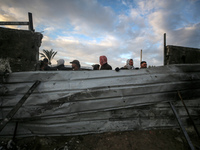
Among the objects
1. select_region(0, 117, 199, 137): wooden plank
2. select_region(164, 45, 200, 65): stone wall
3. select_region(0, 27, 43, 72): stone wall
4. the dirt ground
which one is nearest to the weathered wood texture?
select_region(0, 117, 199, 137): wooden plank

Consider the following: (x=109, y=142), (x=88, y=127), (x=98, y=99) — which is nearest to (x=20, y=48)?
(x=98, y=99)

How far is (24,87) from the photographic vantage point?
205 centimetres

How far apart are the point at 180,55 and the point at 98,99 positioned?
160 inches

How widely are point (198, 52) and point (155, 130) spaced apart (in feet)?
13.9

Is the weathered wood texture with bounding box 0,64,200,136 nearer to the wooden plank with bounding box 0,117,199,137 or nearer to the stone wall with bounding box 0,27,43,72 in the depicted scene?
the wooden plank with bounding box 0,117,199,137

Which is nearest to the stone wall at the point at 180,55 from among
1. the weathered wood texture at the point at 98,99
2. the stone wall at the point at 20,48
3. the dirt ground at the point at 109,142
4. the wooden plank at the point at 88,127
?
the weathered wood texture at the point at 98,99

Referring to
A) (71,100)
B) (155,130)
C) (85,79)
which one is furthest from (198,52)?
(71,100)

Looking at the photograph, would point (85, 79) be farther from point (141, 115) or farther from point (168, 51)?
point (168, 51)

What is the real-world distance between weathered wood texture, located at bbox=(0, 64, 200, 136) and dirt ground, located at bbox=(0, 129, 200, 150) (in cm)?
12

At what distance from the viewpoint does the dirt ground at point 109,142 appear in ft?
6.34

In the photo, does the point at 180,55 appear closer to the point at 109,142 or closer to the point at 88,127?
the point at 109,142

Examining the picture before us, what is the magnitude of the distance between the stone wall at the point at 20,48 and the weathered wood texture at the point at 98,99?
2.38 feet

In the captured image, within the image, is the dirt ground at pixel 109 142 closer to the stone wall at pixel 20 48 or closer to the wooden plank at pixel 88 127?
the wooden plank at pixel 88 127

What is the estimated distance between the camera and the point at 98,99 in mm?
2104
